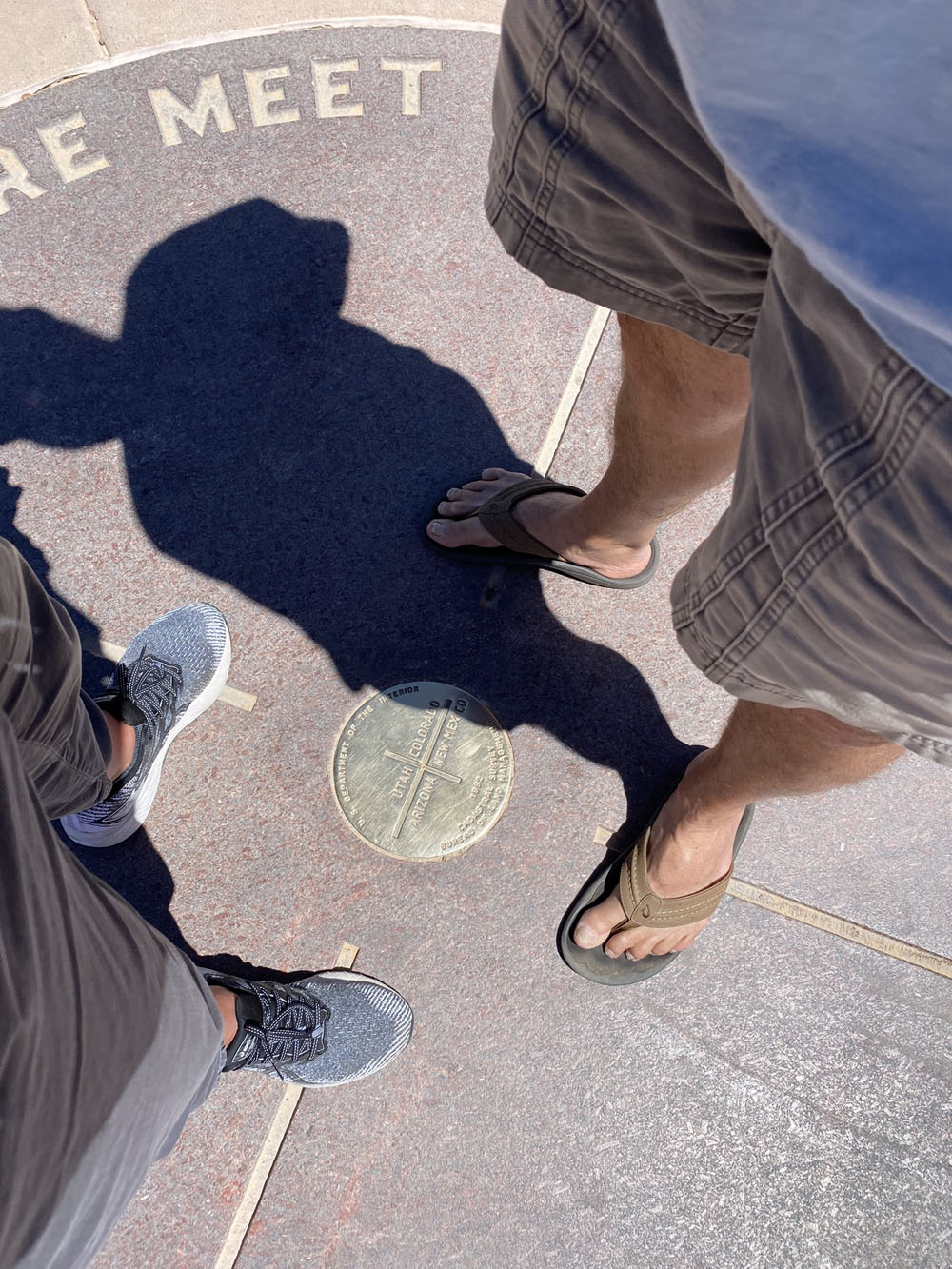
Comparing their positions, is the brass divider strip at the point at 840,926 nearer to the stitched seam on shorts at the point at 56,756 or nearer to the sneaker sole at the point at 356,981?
the sneaker sole at the point at 356,981

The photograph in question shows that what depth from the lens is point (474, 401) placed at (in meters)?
2.43

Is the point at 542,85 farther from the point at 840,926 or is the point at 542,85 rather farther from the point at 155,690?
the point at 840,926

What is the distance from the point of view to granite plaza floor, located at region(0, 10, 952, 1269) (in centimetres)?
179

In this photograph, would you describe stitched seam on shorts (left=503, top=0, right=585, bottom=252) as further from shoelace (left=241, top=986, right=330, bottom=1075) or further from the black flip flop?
shoelace (left=241, top=986, right=330, bottom=1075)

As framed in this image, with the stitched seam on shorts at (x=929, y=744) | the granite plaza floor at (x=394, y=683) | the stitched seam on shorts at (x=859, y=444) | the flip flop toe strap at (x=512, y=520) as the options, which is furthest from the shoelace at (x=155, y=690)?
the stitched seam on shorts at (x=929, y=744)

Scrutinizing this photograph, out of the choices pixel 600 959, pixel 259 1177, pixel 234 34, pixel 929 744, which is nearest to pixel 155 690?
pixel 259 1177

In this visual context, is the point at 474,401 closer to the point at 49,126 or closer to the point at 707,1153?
the point at 49,126

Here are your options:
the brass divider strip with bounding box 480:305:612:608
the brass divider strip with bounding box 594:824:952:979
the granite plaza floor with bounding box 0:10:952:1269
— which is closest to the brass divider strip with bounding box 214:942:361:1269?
the granite plaza floor with bounding box 0:10:952:1269

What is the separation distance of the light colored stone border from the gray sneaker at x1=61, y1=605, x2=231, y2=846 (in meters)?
1.90

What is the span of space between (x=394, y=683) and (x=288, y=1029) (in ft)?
2.73

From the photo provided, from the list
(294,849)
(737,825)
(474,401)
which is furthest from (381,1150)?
(474,401)

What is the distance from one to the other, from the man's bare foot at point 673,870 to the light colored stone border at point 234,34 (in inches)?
102

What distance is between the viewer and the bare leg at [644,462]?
1.47m

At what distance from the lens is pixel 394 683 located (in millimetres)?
2156
